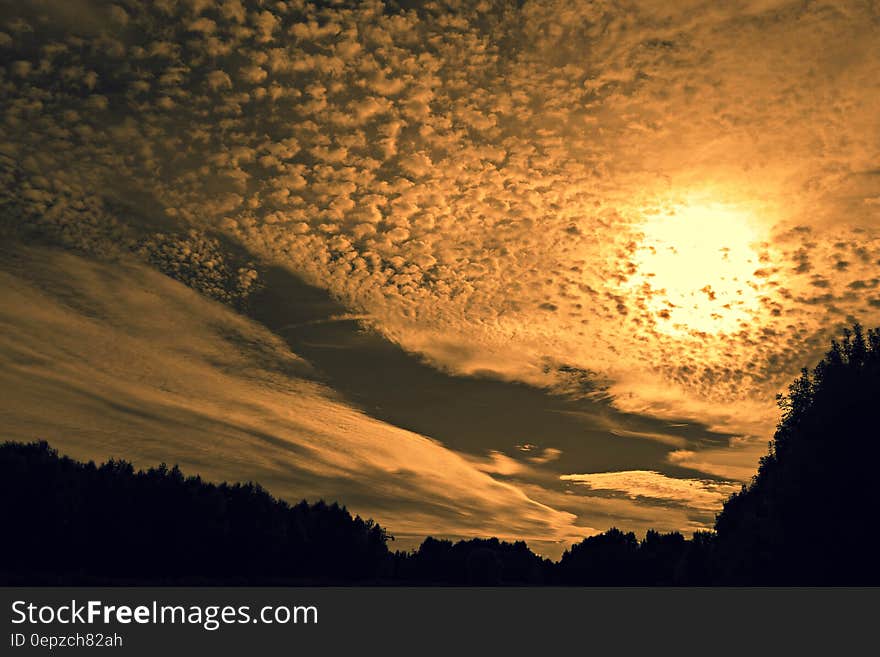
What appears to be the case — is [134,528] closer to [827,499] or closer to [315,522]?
[315,522]

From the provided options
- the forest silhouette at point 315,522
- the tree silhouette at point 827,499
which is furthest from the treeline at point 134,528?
the tree silhouette at point 827,499

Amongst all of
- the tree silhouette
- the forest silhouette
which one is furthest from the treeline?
the tree silhouette

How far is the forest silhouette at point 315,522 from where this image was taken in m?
44.8

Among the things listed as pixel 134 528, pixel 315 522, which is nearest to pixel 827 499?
pixel 134 528

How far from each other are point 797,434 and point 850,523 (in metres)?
7.64

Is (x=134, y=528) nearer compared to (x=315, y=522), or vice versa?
(x=134, y=528)

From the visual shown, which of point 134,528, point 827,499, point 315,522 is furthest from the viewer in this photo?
point 315,522

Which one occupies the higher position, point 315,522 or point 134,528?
point 315,522

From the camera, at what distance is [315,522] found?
186000 millimetres

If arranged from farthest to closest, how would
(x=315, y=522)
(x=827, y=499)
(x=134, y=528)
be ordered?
(x=315, y=522) → (x=134, y=528) → (x=827, y=499)

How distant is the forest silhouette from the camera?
147 ft
